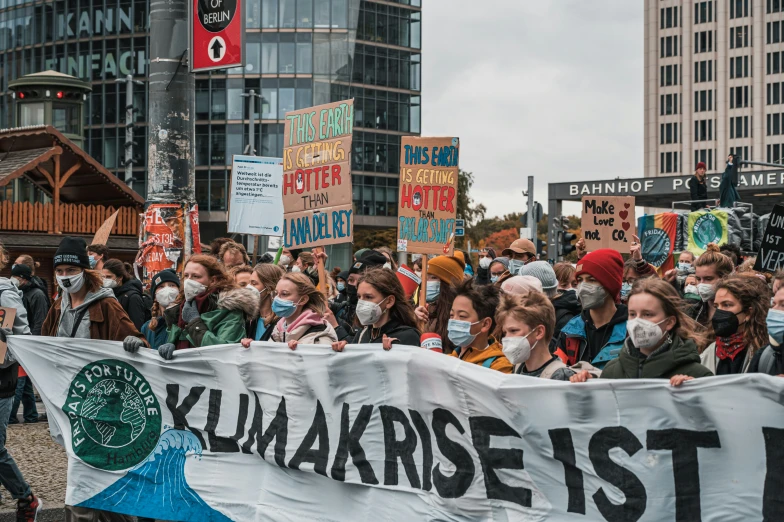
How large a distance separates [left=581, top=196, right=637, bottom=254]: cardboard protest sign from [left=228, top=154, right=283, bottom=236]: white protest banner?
3849 millimetres

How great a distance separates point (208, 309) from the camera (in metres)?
7.28

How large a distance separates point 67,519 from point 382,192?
2544 inches

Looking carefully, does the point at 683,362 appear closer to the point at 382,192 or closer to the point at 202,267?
the point at 202,267

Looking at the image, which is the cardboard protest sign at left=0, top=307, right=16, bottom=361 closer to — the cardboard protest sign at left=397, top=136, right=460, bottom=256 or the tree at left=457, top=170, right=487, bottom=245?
the cardboard protest sign at left=397, top=136, right=460, bottom=256

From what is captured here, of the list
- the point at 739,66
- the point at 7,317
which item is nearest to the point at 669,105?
the point at 739,66

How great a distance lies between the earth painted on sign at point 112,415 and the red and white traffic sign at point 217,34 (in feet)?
14.8

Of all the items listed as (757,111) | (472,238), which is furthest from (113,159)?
(757,111)

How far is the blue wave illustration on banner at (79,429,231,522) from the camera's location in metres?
6.75

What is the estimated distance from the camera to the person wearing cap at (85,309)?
7.08 m

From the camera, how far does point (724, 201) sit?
774 inches

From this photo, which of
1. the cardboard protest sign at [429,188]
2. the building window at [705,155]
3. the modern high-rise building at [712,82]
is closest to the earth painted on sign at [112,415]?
the cardboard protest sign at [429,188]

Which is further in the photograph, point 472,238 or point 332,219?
point 472,238

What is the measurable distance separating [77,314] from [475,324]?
2749mm

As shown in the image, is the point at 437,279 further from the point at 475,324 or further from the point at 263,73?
the point at 263,73
